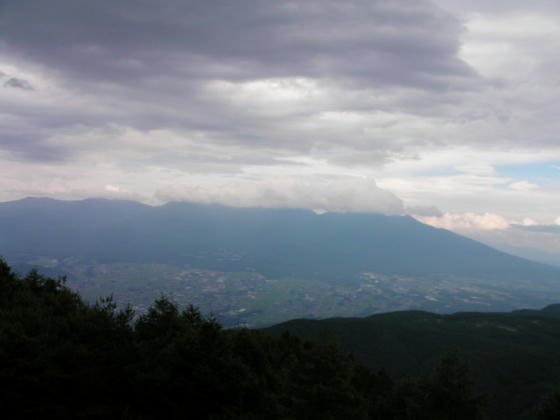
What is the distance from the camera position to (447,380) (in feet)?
104

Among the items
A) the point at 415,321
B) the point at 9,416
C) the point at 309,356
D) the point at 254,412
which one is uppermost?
the point at 309,356

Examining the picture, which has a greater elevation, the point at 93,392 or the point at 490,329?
the point at 93,392

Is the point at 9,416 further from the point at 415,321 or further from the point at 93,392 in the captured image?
the point at 415,321

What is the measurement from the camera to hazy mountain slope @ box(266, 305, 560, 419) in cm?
8394

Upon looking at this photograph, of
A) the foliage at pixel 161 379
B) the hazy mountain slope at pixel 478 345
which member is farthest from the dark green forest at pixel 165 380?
the hazy mountain slope at pixel 478 345

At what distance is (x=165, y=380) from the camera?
28109mm

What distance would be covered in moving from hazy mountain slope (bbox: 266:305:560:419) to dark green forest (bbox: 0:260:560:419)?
3738cm

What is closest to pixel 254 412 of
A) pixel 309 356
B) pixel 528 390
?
pixel 309 356

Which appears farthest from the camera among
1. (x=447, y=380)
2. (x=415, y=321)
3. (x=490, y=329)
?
(x=415, y=321)

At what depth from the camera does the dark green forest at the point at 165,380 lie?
24.9 metres

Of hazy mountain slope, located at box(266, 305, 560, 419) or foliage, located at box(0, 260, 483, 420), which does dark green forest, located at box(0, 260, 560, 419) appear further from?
hazy mountain slope, located at box(266, 305, 560, 419)

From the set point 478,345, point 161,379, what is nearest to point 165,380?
point 161,379

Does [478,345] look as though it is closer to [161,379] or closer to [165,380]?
[165,380]

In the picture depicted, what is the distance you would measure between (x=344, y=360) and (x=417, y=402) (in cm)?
936
